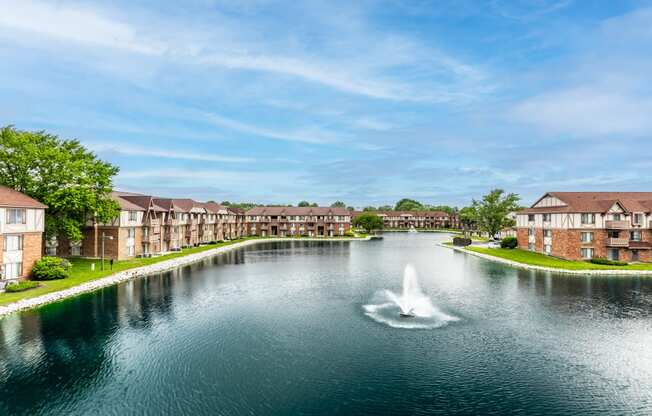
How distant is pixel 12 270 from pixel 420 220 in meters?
174

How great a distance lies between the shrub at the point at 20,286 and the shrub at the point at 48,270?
305cm

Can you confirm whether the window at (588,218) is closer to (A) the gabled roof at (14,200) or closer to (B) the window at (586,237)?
(B) the window at (586,237)

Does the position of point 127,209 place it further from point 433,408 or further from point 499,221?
point 499,221

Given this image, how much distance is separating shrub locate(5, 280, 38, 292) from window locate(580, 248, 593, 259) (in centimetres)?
6791

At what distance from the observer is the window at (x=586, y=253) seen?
5356 centimetres

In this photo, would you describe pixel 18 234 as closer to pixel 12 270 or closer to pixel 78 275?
Answer: pixel 12 270

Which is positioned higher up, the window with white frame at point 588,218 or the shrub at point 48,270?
the window with white frame at point 588,218

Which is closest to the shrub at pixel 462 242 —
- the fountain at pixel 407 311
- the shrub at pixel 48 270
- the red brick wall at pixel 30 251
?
the fountain at pixel 407 311

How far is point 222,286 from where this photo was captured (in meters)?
38.4

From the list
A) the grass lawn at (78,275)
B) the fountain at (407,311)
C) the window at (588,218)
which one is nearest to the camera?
the fountain at (407,311)

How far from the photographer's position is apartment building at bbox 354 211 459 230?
616ft

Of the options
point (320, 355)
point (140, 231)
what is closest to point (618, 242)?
point (320, 355)

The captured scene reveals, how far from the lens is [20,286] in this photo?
32.1m

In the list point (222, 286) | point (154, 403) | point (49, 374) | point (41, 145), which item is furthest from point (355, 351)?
point (41, 145)
